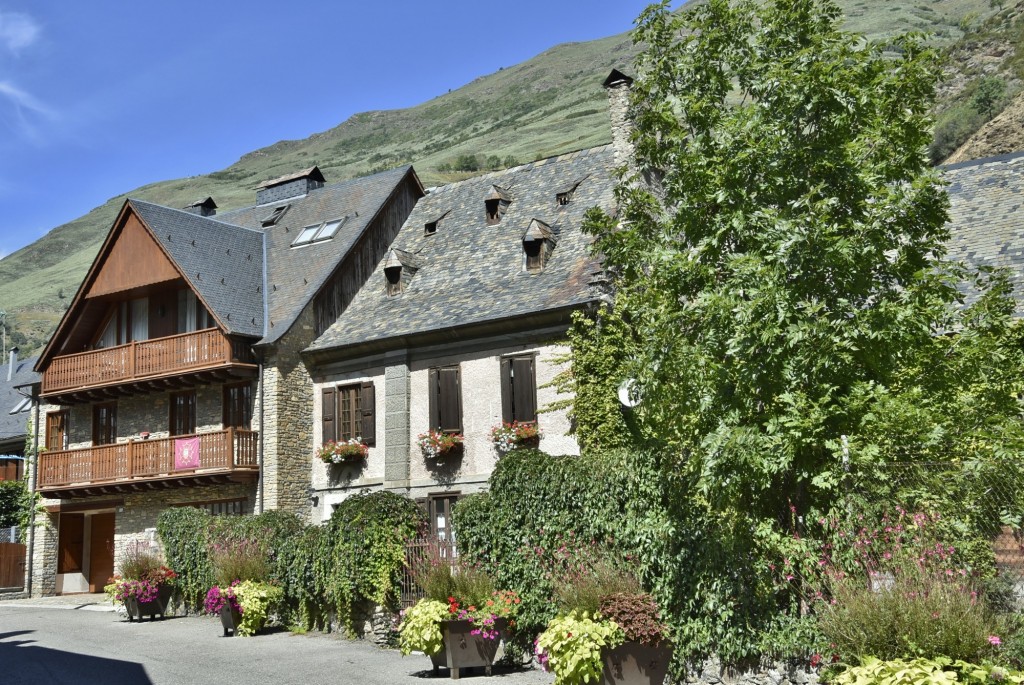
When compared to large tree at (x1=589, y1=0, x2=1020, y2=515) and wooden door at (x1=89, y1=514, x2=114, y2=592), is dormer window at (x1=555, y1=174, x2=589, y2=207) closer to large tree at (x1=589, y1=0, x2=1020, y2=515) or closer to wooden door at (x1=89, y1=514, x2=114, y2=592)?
large tree at (x1=589, y1=0, x2=1020, y2=515)

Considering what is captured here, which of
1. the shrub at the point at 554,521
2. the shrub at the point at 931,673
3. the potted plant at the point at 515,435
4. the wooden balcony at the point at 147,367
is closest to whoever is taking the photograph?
the shrub at the point at 931,673

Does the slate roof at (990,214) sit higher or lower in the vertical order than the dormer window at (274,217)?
lower

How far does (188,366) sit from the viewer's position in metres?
25.6

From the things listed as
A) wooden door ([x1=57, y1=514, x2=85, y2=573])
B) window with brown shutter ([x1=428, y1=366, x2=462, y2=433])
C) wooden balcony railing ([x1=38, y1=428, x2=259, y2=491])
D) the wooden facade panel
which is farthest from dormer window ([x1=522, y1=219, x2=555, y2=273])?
wooden door ([x1=57, y1=514, x2=85, y2=573])

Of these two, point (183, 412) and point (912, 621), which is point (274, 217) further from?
point (912, 621)

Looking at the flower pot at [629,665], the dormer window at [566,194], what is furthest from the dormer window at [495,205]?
the flower pot at [629,665]

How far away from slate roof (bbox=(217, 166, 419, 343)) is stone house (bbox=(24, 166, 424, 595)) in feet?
0.20

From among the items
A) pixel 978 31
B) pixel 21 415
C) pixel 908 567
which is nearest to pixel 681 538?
pixel 908 567

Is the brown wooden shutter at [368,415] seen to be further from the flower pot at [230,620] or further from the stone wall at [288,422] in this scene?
the flower pot at [230,620]

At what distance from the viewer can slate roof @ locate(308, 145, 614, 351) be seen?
73.0 ft

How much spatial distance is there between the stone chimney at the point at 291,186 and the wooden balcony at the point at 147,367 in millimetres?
7862

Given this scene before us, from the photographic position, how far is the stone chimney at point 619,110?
2191 cm

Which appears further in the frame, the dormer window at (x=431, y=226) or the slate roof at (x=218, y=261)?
the dormer window at (x=431, y=226)

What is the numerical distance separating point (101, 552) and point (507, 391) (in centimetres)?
1700
